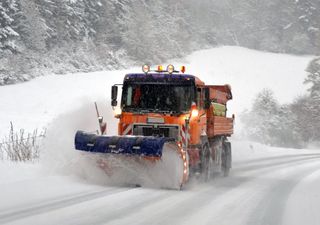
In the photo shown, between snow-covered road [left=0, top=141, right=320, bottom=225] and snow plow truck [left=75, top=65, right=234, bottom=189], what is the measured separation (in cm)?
56

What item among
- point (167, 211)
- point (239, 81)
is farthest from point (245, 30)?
point (167, 211)

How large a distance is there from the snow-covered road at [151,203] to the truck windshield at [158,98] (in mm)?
1873

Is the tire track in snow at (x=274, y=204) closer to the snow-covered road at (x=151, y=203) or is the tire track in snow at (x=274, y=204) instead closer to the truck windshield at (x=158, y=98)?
the snow-covered road at (x=151, y=203)

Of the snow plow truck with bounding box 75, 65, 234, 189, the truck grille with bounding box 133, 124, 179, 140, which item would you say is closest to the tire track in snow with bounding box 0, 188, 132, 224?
the snow plow truck with bounding box 75, 65, 234, 189

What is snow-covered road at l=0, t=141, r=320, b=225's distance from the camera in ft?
24.1

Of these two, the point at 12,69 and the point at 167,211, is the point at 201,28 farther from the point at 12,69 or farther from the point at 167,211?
the point at 167,211

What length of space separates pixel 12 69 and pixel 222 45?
1384 inches

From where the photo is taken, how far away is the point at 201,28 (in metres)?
64.4

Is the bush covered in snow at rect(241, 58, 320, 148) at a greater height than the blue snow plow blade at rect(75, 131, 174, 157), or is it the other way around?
the bush covered in snow at rect(241, 58, 320, 148)

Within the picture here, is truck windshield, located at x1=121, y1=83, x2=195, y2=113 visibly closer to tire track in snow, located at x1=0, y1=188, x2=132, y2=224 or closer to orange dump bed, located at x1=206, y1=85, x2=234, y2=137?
orange dump bed, located at x1=206, y1=85, x2=234, y2=137

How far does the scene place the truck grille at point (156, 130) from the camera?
1195cm

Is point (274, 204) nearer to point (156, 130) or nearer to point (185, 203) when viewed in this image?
point (185, 203)

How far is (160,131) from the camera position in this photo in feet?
39.5

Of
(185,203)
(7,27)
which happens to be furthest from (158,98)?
(7,27)
